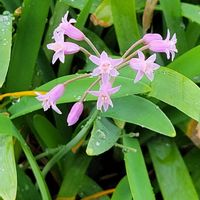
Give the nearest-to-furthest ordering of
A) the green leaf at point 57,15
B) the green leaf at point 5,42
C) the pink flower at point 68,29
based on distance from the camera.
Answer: the pink flower at point 68,29
the green leaf at point 5,42
the green leaf at point 57,15

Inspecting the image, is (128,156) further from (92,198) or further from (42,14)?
(42,14)

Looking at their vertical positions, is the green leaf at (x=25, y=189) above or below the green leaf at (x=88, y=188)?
above

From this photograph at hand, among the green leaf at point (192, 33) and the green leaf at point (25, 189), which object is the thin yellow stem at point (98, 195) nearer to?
the green leaf at point (25, 189)

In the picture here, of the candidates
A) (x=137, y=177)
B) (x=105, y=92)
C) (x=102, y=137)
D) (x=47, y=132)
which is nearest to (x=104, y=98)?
(x=105, y=92)

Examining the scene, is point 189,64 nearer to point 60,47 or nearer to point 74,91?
point 74,91

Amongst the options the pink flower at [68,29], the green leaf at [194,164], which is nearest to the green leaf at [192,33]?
the green leaf at [194,164]

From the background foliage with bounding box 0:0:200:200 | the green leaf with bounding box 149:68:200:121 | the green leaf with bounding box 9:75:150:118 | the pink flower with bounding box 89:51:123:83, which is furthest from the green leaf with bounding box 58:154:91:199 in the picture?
the pink flower with bounding box 89:51:123:83
